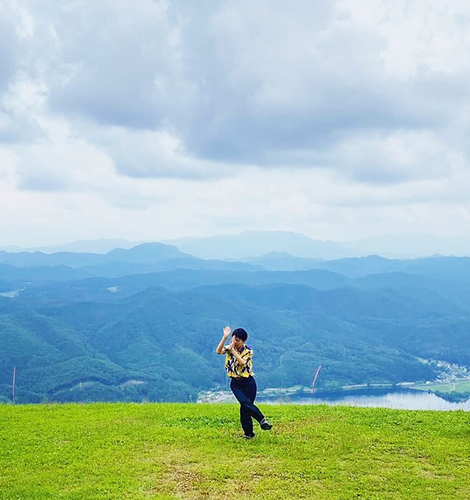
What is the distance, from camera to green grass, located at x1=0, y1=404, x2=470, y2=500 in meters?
8.31

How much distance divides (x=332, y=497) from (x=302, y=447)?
2.34m

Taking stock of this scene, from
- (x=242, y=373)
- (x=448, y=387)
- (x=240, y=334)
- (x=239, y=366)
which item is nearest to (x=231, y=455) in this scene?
(x=242, y=373)

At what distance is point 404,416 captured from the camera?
13.0 meters

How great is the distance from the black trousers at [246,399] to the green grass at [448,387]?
13780 cm

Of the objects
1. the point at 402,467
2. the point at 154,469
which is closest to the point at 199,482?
the point at 154,469

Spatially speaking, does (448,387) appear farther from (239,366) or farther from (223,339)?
(223,339)

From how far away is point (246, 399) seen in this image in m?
10.7

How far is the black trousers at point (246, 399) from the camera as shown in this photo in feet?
35.1

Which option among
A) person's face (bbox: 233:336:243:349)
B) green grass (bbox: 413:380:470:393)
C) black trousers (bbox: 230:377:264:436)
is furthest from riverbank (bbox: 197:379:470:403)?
person's face (bbox: 233:336:243:349)

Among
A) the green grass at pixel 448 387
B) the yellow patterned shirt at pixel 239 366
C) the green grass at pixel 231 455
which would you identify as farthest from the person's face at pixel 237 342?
the green grass at pixel 448 387

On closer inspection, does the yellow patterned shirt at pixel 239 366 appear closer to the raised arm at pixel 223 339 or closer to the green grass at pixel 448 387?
the raised arm at pixel 223 339

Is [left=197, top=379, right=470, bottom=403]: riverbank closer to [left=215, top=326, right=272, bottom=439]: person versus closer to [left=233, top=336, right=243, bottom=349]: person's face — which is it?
[left=215, top=326, right=272, bottom=439]: person

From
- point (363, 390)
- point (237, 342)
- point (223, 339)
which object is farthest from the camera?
point (363, 390)

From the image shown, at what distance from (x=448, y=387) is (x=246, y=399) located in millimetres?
145792
